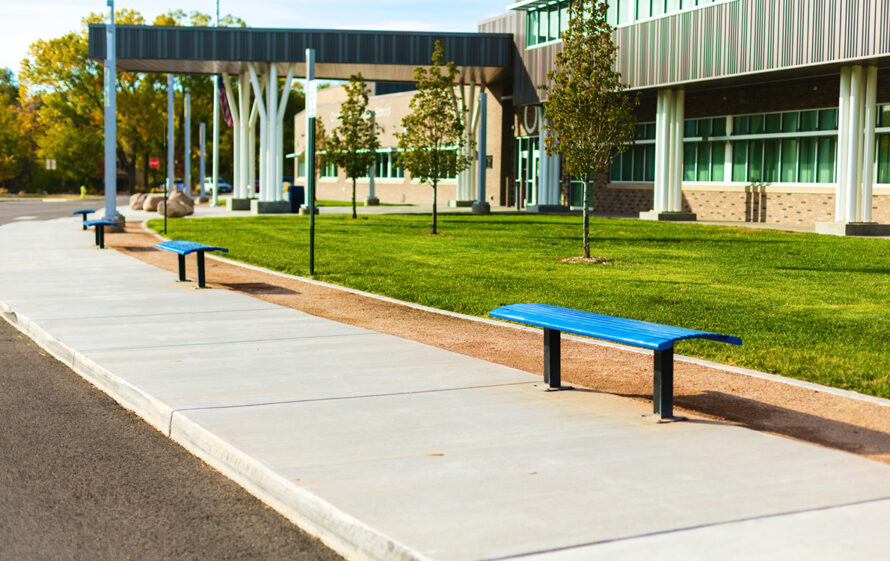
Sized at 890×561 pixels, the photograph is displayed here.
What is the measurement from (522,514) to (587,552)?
0.57m

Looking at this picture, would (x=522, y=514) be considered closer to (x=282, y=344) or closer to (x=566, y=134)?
(x=282, y=344)

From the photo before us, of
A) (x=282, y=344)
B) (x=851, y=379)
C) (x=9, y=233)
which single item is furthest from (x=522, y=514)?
(x=9, y=233)

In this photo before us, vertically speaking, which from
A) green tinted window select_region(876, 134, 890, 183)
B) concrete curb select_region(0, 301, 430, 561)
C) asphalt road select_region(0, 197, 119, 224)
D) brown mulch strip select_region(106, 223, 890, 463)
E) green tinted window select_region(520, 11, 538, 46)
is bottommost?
concrete curb select_region(0, 301, 430, 561)

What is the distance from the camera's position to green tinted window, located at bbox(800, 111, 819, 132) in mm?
31452

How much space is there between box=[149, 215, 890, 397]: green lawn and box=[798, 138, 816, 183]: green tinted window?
4.31m

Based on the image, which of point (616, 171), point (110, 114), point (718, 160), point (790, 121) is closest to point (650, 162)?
point (616, 171)

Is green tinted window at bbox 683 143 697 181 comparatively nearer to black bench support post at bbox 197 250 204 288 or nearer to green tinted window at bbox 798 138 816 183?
green tinted window at bbox 798 138 816 183

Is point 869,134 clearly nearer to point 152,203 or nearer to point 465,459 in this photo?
point 465,459

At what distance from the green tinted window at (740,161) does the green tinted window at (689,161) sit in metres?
2.28

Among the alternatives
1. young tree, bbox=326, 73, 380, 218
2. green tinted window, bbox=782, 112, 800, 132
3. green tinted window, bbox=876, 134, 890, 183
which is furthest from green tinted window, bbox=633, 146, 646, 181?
green tinted window, bbox=876, 134, 890, 183

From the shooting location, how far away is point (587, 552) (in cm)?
434

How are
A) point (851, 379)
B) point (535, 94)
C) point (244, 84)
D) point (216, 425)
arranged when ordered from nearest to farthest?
1. point (216, 425)
2. point (851, 379)
3. point (535, 94)
4. point (244, 84)

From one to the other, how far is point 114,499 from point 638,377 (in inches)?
176

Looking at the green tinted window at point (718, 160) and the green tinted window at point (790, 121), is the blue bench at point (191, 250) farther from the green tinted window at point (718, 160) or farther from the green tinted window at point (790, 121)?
the green tinted window at point (718, 160)
